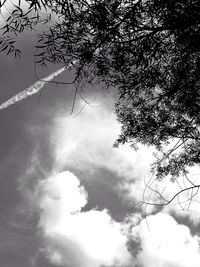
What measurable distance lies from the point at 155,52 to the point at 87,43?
57.8 inches

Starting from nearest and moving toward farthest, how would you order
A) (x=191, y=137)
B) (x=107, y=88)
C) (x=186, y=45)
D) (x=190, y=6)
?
1. (x=190, y=6)
2. (x=186, y=45)
3. (x=107, y=88)
4. (x=191, y=137)

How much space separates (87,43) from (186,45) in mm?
2089

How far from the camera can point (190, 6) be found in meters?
6.20

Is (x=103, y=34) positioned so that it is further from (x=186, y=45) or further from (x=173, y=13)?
(x=186, y=45)

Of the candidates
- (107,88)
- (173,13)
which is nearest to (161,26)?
(173,13)

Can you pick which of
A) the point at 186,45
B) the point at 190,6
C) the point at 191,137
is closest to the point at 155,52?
the point at 186,45

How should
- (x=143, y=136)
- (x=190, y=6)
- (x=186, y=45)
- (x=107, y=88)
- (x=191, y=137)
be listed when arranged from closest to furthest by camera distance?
(x=190, y=6), (x=186, y=45), (x=107, y=88), (x=191, y=137), (x=143, y=136)

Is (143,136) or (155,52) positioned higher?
(143,136)

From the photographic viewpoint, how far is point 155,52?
7.22 meters

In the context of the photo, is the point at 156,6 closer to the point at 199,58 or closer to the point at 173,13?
the point at 173,13

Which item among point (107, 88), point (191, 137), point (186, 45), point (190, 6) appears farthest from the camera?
point (191, 137)

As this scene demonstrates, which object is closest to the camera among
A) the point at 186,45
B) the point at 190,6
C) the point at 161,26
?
the point at 190,6

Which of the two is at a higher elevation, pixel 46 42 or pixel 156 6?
pixel 156 6

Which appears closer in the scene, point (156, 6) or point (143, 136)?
point (156, 6)
